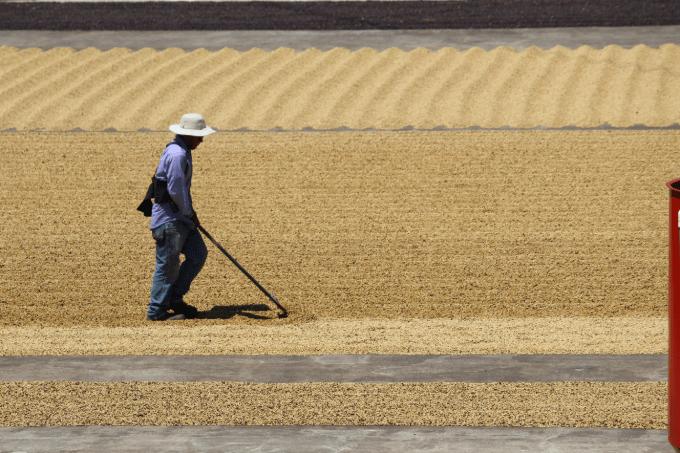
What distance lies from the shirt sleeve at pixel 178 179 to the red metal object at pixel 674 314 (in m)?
4.36

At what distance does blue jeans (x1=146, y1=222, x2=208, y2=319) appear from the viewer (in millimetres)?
9688

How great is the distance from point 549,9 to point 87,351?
16344 millimetres

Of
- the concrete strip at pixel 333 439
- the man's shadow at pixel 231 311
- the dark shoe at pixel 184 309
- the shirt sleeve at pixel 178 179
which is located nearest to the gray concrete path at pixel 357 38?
the man's shadow at pixel 231 311

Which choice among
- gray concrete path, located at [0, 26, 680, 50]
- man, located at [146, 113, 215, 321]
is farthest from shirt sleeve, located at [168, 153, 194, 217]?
gray concrete path, located at [0, 26, 680, 50]

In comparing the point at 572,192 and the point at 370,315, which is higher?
the point at 572,192

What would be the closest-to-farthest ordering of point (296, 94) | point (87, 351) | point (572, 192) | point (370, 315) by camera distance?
point (87, 351), point (370, 315), point (572, 192), point (296, 94)

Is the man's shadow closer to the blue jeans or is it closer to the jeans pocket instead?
the blue jeans

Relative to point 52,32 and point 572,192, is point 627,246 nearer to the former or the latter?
point 572,192

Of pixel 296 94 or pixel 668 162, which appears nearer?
pixel 668 162

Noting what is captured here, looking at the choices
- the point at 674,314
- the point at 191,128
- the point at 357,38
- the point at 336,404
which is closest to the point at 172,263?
the point at 191,128

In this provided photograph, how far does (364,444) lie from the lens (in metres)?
6.21

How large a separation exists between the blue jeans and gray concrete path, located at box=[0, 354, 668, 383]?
1.85 metres

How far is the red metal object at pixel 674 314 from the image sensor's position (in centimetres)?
595

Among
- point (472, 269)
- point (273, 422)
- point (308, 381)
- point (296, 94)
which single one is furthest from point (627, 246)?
point (296, 94)
